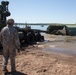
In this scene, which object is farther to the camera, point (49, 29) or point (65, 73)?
point (49, 29)

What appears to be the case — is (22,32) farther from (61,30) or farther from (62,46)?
(61,30)

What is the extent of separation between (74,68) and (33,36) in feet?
46.0

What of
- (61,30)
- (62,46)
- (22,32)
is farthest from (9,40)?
(61,30)

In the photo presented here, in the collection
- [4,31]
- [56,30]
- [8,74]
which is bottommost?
[56,30]

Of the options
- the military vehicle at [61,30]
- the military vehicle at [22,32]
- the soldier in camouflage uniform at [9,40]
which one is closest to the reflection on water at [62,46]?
the military vehicle at [22,32]

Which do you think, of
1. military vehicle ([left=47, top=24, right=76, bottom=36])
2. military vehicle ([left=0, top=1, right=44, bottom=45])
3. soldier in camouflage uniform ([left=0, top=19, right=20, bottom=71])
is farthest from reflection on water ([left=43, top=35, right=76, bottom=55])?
military vehicle ([left=47, top=24, right=76, bottom=36])

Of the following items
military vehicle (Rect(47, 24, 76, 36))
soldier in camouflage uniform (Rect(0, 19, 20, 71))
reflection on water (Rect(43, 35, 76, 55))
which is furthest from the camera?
military vehicle (Rect(47, 24, 76, 36))

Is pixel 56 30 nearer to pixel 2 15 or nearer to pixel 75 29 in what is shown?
pixel 75 29

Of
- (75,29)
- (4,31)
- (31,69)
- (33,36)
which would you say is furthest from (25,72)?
(75,29)

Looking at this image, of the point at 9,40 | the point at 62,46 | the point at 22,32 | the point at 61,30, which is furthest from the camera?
the point at 61,30

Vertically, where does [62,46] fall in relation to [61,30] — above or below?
above

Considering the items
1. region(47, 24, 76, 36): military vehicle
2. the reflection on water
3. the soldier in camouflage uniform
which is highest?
the soldier in camouflage uniform

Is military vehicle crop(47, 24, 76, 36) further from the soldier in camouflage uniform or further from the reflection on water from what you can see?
the soldier in camouflage uniform

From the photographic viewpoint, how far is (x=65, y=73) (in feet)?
26.5
